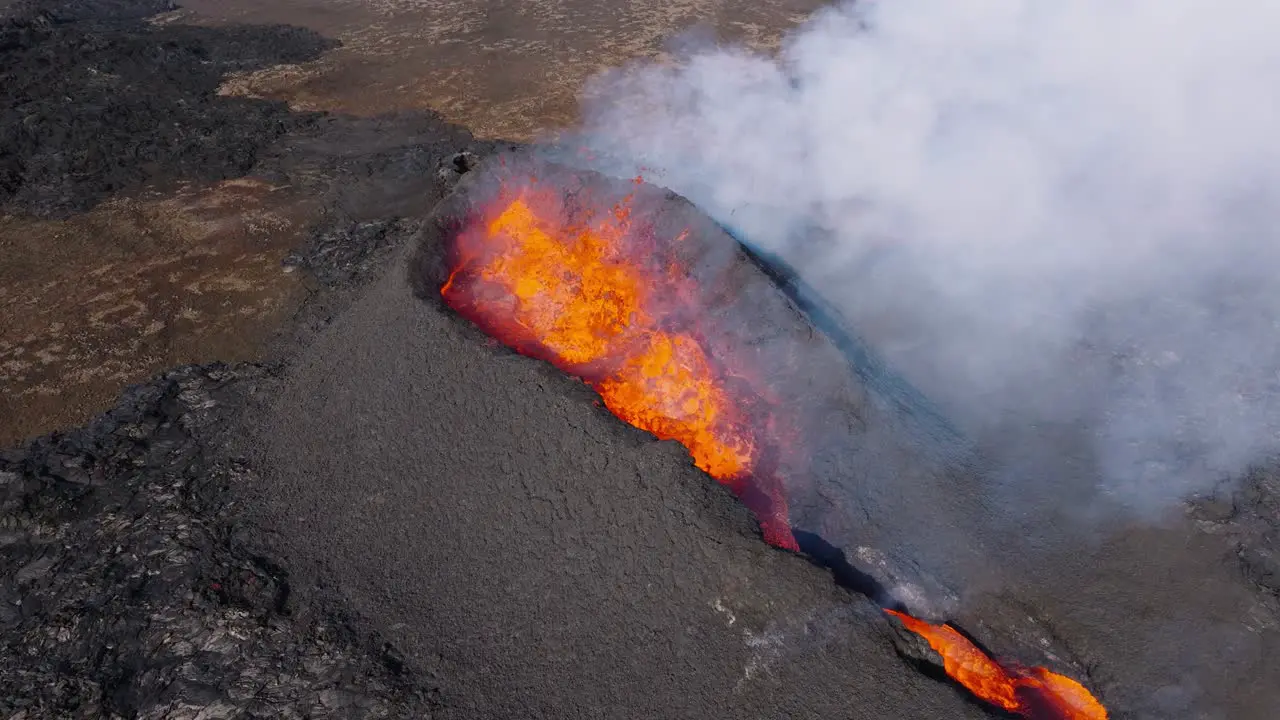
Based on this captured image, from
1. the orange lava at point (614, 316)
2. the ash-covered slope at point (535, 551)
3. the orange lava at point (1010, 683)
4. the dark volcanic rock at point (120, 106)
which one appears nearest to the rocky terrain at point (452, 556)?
the ash-covered slope at point (535, 551)

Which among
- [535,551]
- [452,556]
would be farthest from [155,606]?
[535,551]

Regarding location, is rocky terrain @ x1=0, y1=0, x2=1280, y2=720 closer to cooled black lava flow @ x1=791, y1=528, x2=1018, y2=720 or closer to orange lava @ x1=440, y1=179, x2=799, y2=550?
cooled black lava flow @ x1=791, y1=528, x2=1018, y2=720

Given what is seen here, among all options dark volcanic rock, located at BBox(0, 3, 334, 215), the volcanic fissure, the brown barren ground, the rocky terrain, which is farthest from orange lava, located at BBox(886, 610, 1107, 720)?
dark volcanic rock, located at BBox(0, 3, 334, 215)

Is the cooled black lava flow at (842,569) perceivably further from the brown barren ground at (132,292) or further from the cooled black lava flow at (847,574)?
the brown barren ground at (132,292)

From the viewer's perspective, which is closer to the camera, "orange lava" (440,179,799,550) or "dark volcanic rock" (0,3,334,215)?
"orange lava" (440,179,799,550)

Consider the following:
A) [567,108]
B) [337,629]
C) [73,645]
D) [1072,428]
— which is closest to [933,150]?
[1072,428]

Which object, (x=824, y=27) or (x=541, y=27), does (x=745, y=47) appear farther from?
(x=541, y=27)

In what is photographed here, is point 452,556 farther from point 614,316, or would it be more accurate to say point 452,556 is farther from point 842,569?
point 842,569
